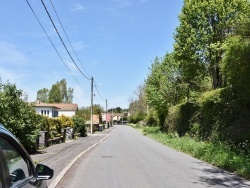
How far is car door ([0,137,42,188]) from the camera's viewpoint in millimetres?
3190

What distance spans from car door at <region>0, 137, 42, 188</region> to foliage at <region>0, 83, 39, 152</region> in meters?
14.9

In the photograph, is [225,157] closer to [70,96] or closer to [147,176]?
[147,176]

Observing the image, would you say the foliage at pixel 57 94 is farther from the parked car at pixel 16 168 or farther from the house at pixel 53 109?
the parked car at pixel 16 168

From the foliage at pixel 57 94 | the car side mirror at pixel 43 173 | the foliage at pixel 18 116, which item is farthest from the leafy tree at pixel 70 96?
the car side mirror at pixel 43 173

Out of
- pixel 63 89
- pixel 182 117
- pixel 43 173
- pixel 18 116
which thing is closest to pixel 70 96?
pixel 63 89

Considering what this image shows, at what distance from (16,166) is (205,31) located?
27.3 m

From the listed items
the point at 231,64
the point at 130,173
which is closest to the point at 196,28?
the point at 231,64

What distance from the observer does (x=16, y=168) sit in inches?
141

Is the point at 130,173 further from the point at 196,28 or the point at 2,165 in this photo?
the point at 196,28

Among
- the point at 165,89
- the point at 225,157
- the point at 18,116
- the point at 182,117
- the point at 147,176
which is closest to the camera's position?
the point at 147,176

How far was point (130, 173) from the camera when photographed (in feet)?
41.2

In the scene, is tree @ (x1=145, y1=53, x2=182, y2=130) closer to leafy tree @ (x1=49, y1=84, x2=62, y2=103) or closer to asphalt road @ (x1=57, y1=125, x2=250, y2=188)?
asphalt road @ (x1=57, y1=125, x2=250, y2=188)

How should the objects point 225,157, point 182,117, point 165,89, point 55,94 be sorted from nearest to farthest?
1. point 225,157
2. point 182,117
3. point 165,89
4. point 55,94

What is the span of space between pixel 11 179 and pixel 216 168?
1210 centimetres
